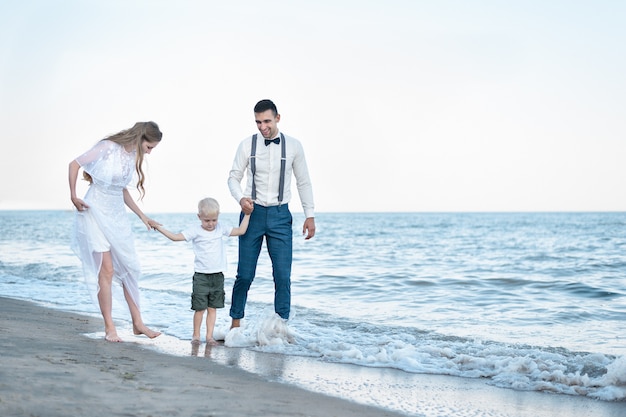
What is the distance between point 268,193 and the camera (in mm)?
5852

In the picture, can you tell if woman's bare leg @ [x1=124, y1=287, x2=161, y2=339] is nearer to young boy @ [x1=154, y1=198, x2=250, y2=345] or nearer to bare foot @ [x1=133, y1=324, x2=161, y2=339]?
bare foot @ [x1=133, y1=324, x2=161, y2=339]

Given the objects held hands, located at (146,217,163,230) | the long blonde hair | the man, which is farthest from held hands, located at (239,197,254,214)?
the long blonde hair

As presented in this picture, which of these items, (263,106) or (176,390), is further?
(263,106)

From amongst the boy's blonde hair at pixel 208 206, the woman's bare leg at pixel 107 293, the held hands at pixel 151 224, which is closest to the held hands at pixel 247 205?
the boy's blonde hair at pixel 208 206

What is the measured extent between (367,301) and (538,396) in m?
5.32

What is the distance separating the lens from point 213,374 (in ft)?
14.1

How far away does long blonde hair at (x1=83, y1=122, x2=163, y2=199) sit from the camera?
212 inches

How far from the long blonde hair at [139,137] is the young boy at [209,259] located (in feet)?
1.95

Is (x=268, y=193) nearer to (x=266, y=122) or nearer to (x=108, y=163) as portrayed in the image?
(x=266, y=122)

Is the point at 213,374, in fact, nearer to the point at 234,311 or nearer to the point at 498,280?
the point at 234,311

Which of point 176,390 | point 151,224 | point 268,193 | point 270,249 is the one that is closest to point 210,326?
point 270,249

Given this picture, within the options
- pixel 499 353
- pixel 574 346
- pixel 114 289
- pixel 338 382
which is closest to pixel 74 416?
pixel 338 382

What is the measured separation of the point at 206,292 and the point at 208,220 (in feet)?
2.11

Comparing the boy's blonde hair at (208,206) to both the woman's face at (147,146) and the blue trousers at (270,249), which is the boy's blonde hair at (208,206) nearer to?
the blue trousers at (270,249)
